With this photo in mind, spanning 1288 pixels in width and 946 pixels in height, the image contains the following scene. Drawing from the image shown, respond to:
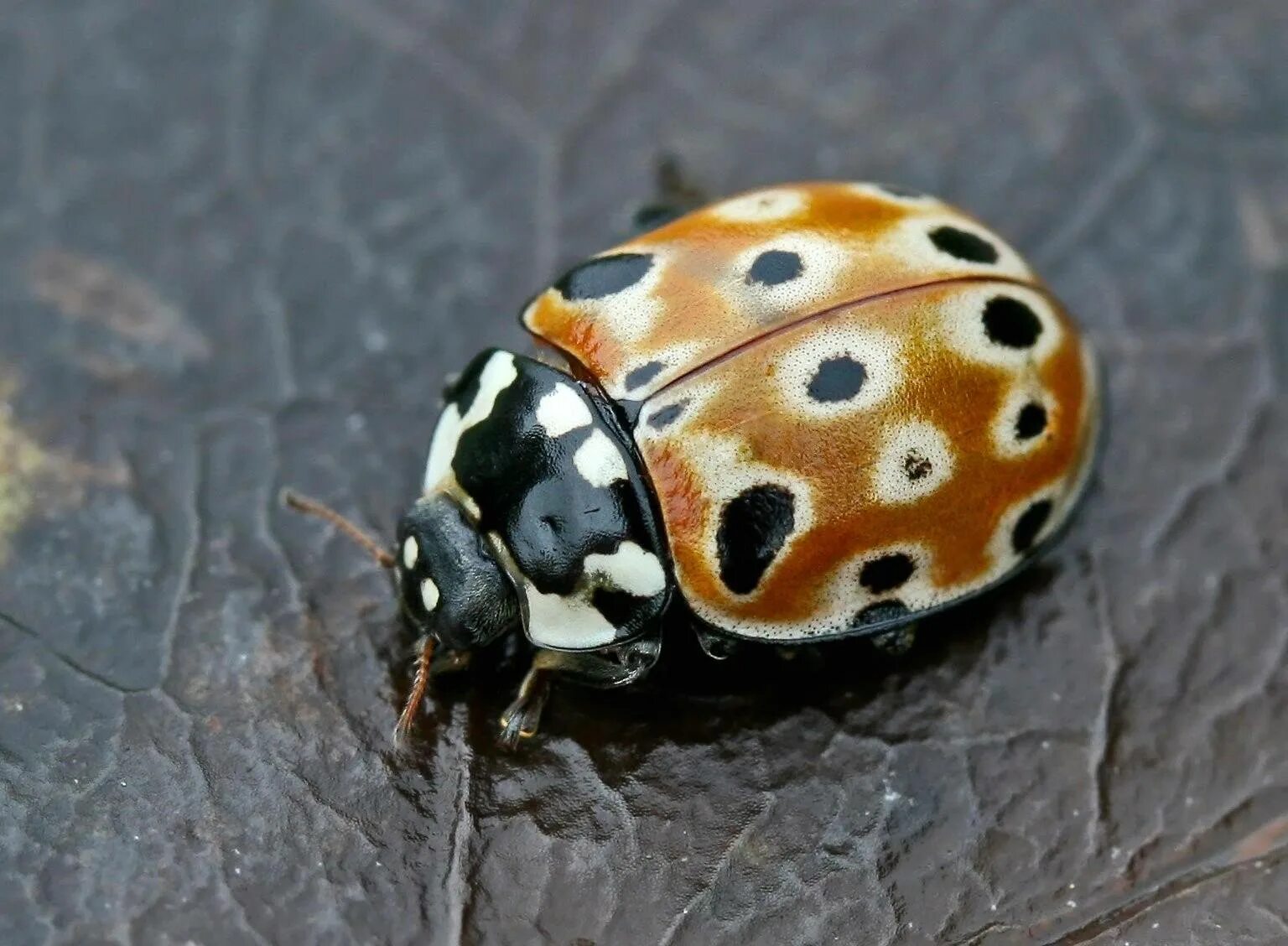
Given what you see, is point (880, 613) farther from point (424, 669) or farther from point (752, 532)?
point (424, 669)

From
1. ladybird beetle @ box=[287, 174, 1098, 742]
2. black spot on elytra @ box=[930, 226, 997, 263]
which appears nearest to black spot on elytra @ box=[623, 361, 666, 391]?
ladybird beetle @ box=[287, 174, 1098, 742]

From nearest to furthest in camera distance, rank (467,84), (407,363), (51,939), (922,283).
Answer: (51,939), (922,283), (407,363), (467,84)

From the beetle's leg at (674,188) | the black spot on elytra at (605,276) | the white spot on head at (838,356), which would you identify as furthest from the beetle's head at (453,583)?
the beetle's leg at (674,188)

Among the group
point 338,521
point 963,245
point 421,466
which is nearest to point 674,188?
point 963,245

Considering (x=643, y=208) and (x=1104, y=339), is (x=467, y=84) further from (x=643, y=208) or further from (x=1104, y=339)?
(x=1104, y=339)

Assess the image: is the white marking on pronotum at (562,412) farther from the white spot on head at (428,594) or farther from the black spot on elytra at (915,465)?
the black spot on elytra at (915,465)

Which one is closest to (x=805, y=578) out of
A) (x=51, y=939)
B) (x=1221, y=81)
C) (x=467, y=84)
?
(x=51, y=939)
